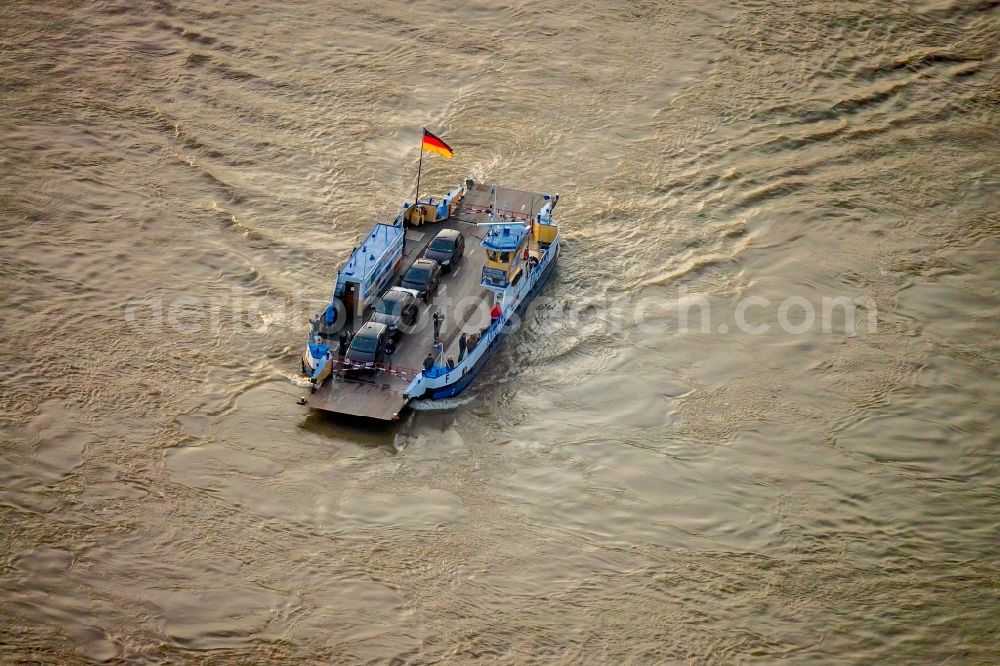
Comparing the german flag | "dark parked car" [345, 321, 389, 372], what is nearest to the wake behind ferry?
"dark parked car" [345, 321, 389, 372]

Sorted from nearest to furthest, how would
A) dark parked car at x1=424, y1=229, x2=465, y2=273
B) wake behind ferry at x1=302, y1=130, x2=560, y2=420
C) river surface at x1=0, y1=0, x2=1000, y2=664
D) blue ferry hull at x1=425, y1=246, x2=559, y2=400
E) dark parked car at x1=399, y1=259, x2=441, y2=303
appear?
river surface at x1=0, y1=0, x2=1000, y2=664 < wake behind ferry at x1=302, y1=130, x2=560, y2=420 < blue ferry hull at x1=425, y1=246, x2=559, y2=400 < dark parked car at x1=399, y1=259, x2=441, y2=303 < dark parked car at x1=424, y1=229, x2=465, y2=273

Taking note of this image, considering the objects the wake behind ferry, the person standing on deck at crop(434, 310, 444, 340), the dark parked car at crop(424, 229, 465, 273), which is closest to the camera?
the wake behind ferry

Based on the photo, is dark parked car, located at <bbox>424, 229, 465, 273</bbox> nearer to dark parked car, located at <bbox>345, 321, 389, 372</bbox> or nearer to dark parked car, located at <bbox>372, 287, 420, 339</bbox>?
dark parked car, located at <bbox>372, 287, 420, 339</bbox>

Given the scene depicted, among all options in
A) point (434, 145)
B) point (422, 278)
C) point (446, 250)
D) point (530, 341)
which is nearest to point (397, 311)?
point (422, 278)

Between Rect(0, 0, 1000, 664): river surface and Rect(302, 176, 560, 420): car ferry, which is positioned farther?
Rect(302, 176, 560, 420): car ferry

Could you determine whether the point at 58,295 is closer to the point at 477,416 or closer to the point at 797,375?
the point at 477,416

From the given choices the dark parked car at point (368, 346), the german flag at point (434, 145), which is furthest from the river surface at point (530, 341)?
the german flag at point (434, 145)
